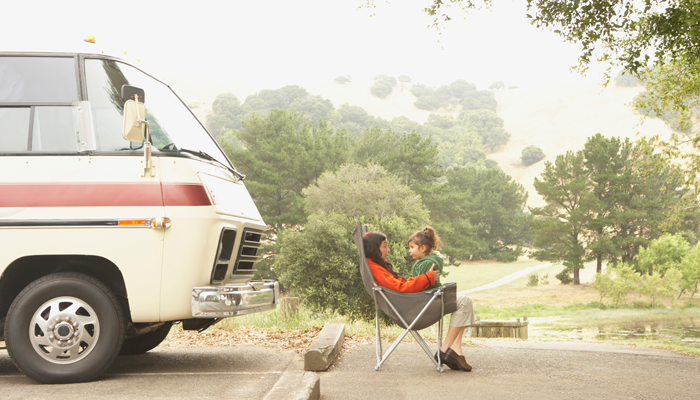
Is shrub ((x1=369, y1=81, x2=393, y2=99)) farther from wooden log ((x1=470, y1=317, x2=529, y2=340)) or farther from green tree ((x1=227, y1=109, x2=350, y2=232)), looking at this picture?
wooden log ((x1=470, y1=317, x2=529, y2=340))

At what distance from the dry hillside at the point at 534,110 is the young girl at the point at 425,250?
327 feet

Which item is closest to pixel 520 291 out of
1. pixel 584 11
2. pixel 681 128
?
pixel 681 128

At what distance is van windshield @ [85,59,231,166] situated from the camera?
185 inches

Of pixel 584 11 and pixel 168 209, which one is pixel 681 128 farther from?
pixel 168 209

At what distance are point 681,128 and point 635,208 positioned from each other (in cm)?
3191

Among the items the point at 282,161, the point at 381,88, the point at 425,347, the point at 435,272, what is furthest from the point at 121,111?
the point at 381,88

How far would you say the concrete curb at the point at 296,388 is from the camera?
3.67 meters

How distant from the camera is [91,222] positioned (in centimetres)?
446

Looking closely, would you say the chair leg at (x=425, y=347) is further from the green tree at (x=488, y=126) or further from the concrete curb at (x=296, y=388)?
the green tree at (x=488, y=126)

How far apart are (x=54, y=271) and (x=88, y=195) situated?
82 cm

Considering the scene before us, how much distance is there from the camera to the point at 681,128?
16.5 metres

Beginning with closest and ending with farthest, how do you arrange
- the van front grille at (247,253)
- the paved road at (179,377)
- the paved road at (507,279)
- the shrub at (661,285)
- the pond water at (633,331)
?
the paved road at (179,377)
the van front grille at (247,253)
the pond water at (633,331)
the shrub at (661,285)
the paved road at (507,279)

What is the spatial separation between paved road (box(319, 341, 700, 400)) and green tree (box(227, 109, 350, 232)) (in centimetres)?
3622

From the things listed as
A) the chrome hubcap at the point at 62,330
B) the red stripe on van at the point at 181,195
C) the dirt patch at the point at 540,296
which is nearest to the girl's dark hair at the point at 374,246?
the red stripe on van at the point at 181,195
